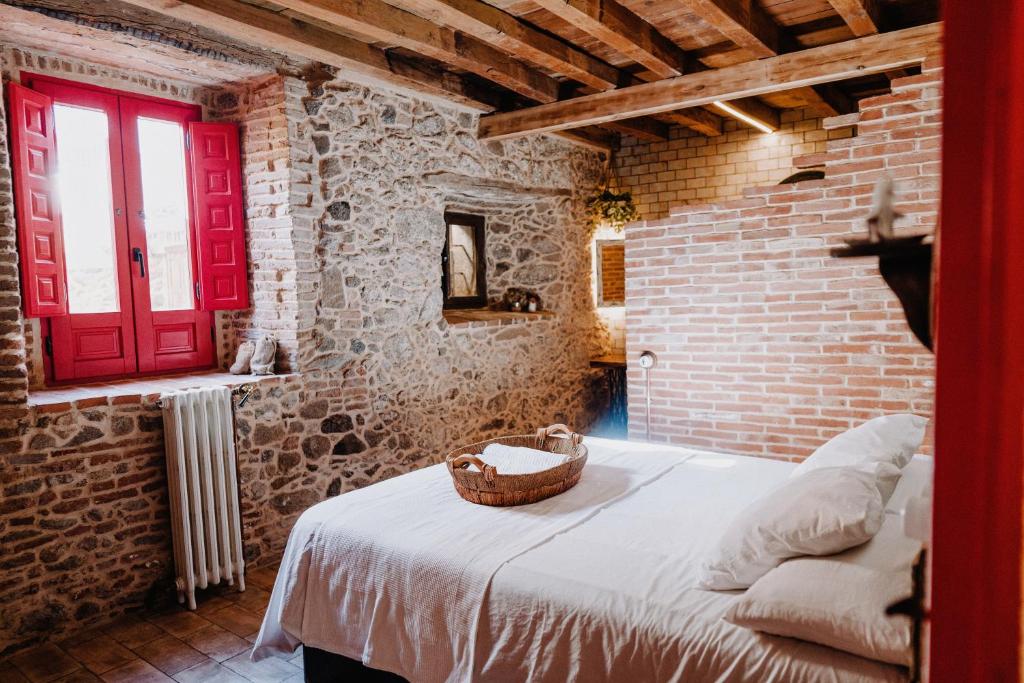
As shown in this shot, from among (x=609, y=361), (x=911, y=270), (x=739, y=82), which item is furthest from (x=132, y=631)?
(x=609, y=361)

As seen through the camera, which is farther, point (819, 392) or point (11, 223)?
point (819, 392)

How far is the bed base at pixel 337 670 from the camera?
2273 mm

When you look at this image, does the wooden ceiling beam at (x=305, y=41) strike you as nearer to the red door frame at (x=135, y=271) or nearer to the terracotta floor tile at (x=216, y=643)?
the red door frame at (x=135, y=271)

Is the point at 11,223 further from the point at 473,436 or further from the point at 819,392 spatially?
the point at 819,392

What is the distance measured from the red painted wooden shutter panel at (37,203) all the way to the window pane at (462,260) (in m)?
2.77

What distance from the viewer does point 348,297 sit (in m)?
4.28

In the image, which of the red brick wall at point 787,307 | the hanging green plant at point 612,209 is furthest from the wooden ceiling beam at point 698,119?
the red brick wall at point 787,307

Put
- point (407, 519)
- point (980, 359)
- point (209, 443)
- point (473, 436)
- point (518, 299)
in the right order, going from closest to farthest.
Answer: point (980, 359) → point (407, 519) → point (209, 443) → point (473, 436) → point (518, 299)

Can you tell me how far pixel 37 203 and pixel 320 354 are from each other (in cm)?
160

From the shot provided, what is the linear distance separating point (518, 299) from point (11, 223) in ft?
12.1

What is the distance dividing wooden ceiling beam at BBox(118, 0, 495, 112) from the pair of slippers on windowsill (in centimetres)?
165

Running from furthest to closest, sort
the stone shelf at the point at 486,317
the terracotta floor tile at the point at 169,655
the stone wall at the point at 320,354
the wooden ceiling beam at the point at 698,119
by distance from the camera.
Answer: the wooden ceiling beam at the point at 698,119
the stone shelf at the point at 486,317
the stone wall at the point at 320,354
the terracotta floor tile at the point at 169,655

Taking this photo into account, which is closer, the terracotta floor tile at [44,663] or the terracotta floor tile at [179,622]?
the terracotta floor tile at [44,663]

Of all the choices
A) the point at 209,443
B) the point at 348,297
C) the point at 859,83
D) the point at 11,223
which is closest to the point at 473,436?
the point at 348,297
